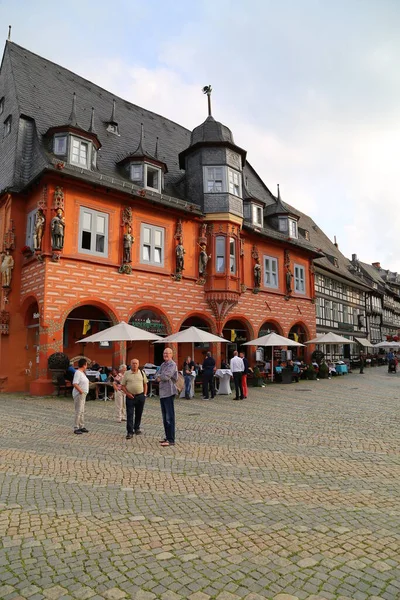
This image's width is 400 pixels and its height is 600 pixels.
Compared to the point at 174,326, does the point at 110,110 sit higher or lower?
higher

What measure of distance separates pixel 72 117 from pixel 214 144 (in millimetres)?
7647

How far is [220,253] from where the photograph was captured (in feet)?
74.4

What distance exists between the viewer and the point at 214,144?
914 inches

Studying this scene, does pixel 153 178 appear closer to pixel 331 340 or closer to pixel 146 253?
pixel 146 253

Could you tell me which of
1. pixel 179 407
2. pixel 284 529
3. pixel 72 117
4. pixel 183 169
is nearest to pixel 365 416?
pixel 179 407

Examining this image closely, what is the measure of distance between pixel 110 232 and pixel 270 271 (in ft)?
37.7

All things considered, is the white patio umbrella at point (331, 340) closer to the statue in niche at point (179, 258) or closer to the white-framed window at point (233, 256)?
the white-framed window at point (233, 256)

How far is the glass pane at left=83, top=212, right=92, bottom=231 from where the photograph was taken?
18.2m

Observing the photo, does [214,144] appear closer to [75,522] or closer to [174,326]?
[174,326]

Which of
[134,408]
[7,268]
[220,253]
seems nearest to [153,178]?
[220,253]

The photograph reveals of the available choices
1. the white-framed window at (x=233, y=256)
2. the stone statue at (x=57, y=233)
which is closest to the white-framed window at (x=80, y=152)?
the stone statue at (x=57, y=233)

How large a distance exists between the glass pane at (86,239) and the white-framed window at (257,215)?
1114 centimetres

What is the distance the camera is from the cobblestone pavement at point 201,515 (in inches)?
136

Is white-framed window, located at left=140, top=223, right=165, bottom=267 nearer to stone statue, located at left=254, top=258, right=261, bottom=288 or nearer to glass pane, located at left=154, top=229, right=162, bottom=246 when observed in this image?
glass pane, located at left=154, top=229, right=162, bottom=246
